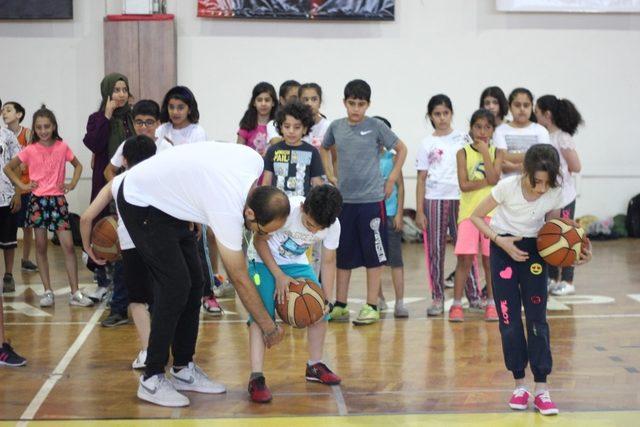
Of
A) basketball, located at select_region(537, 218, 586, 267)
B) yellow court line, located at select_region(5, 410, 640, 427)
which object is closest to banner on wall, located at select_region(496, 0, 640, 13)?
basketball, located at select_region(537, 218, 586, 267)

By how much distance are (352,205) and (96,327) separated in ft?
6.91

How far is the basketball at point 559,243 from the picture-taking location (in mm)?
5215

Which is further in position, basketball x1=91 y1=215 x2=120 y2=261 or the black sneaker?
the black sneaker

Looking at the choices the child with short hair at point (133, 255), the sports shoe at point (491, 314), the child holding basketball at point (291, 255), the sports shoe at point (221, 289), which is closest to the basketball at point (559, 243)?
the child holding basketball at point (291, 255)

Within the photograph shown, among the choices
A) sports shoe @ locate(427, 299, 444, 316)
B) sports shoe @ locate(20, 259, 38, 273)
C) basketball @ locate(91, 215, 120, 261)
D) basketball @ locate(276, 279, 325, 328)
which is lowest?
sports shoe @ locate(20, 259, 38, 273)

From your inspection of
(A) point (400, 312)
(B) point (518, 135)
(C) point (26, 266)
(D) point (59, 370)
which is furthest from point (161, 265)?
(C) point (26, 266)

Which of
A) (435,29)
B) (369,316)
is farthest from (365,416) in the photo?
(435,29)

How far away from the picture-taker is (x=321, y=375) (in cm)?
576

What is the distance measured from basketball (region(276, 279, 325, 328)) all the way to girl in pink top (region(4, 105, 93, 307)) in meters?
3.37

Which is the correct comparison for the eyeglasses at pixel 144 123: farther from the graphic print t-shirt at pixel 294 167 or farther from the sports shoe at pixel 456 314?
the sports shoe at pixel 456 314

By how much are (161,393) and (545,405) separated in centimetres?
204

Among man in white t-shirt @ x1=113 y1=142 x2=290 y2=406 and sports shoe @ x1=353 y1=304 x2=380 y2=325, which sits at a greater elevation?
man in white t-shirt @ x1=113 y1=142 x2=290 y2=406

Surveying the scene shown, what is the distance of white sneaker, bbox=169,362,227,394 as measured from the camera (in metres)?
5.63

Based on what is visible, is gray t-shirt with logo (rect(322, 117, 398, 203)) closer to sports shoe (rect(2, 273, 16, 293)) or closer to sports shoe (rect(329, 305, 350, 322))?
sports shoe (rect(329, 305, 350, 322))
